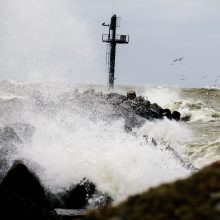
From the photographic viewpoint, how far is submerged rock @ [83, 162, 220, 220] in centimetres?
269

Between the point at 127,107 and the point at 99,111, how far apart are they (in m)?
4.70

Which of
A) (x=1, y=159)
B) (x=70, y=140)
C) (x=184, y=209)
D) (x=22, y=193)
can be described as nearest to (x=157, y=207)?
(x=184, y=209)

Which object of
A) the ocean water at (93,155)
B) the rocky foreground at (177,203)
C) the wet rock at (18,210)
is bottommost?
the ocean water at (93,155)

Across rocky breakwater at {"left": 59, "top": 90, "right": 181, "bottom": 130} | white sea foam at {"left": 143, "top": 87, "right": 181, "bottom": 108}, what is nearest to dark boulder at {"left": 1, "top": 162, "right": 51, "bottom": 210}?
rocky breakwater at {"left": 59, "top": 90, "right": 181, "bottom": 130}

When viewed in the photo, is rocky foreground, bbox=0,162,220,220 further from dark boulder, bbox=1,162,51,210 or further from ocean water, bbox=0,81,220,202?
ocean water, bbox=0,81,220,202

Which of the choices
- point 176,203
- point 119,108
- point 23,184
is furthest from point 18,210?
point 119,108

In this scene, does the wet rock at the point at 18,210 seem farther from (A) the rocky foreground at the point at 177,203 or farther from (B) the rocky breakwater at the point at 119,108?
(B) the rocky breakwater at the point at 119,108

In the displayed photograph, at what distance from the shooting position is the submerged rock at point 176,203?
2691 mm

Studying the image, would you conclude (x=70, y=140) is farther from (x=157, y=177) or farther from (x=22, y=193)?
(x=22, y=193)

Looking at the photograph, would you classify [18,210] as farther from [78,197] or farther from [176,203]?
[176,203]

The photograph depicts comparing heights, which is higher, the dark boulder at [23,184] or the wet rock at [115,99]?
the dark boulder at [23,184]

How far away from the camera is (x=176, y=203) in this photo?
2.79m

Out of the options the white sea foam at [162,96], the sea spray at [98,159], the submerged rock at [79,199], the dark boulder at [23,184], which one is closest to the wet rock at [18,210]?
the dark boulder at [23,184]

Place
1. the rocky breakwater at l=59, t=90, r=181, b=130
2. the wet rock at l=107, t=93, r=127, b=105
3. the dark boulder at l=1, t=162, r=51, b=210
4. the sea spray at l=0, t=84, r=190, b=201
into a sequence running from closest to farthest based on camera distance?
the dark boulder at l=1, t=162, r=51, b=210, the sea spray at l=0, t=84, r=190, b=201, the rocky breakwater at l=59, t=90, r=181, b=130, the wet rock at l=107, t=93, r=127, b=105
